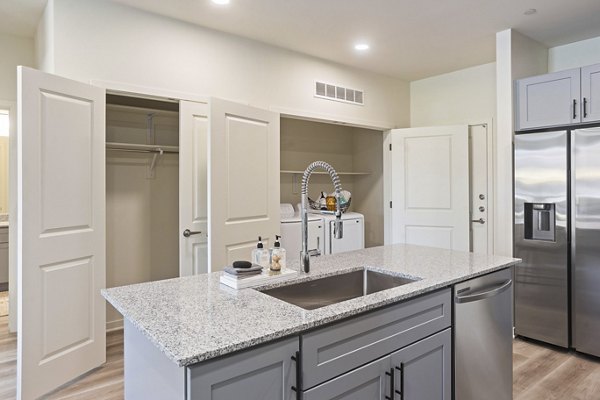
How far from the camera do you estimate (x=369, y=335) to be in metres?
1.45

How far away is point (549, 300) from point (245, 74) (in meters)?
3.19

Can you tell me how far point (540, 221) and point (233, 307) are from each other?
9.39 feet

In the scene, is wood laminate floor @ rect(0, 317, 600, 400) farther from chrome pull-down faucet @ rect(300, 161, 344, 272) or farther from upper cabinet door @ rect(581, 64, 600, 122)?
upper cabinet door @ rect(581, 64, 600, 122)

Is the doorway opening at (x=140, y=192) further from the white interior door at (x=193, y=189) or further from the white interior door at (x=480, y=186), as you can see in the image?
the white interior door at (x=480, y=186)

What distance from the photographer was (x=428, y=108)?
192 inches

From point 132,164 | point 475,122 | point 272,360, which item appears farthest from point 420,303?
point 475,122

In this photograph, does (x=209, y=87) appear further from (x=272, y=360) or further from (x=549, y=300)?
(x=549, y=300)

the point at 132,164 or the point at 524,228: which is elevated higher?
the point at 132,164

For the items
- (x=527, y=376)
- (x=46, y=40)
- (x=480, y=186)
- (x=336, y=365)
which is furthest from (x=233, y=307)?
(x=480, y=186)

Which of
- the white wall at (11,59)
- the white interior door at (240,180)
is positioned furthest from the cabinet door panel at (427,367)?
the white wall at (11,59)

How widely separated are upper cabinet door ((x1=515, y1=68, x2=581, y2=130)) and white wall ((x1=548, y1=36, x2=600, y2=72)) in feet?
2.41

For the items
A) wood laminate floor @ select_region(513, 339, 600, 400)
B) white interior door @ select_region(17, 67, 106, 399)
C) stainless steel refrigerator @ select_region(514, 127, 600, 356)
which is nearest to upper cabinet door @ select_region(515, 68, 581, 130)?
stainless steel refrigerator @ select_region(514, 127, 600, 356)

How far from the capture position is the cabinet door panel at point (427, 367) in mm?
1581

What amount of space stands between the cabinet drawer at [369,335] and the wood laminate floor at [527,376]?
0.67 metres
